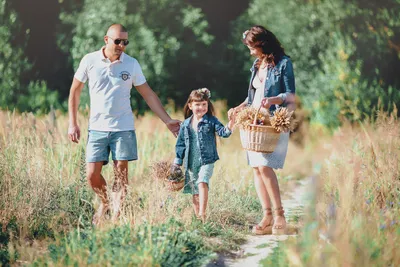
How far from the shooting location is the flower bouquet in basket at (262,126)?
5.57 meters

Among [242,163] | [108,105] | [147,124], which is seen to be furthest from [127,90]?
[147,124]

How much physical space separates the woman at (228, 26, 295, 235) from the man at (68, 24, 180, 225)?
88 cm

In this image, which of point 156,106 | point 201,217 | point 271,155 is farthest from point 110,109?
point 271,155

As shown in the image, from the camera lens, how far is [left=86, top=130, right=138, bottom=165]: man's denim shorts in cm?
593

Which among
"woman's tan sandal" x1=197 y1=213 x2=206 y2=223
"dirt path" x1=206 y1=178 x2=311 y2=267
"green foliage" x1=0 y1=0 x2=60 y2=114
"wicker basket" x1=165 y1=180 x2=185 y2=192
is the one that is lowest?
"dirt path" x1=206 y1=178 x2=311 y2=267

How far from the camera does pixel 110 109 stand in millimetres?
5887

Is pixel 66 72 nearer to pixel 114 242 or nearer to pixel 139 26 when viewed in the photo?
pixel 139 26

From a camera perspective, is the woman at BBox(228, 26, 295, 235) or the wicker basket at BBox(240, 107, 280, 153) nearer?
the wicker basket at BBox(240, 107, 280, 153)

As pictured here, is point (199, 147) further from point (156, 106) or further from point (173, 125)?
point (156, 106)

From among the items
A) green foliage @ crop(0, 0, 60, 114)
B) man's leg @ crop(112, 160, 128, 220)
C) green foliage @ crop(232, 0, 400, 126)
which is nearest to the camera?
man's leg @ crop(112, 160, 128, 220)

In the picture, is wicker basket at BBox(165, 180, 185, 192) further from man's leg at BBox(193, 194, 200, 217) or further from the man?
the man

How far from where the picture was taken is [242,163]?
8797 mm

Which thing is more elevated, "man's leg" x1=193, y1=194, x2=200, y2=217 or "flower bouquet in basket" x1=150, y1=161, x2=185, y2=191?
"flower bouquet in basket" x1=150, y1=161, x2=185, y2=191

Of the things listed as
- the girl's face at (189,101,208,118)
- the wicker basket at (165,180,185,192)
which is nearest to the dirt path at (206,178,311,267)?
the wicker basket at (165,180,185,192)
